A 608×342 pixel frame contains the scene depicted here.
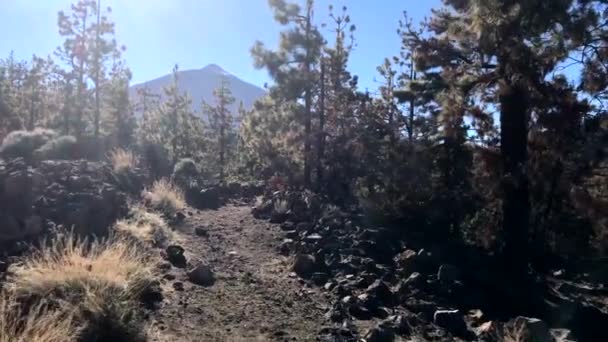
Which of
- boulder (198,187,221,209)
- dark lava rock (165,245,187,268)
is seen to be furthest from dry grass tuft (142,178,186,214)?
dark lava rock (165,245,187,268)

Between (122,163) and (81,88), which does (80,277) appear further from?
(81,88)

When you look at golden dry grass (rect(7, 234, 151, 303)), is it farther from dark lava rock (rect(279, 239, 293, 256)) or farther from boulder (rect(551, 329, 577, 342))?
dark lava rock (rect(279, 239, 293, 256))

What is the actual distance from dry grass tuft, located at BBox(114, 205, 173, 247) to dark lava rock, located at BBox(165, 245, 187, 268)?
81cm

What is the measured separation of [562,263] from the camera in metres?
15.0

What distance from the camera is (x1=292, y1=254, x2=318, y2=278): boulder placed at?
447 inches

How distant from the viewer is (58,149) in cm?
2269

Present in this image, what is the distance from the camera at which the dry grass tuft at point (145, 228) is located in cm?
1152

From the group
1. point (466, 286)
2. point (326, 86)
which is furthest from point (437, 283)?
point (326, 86)

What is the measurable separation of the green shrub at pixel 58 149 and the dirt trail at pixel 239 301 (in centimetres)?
937

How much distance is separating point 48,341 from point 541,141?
36.4ft

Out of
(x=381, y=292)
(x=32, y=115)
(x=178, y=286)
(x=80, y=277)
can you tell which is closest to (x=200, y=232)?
(x=178, y=286)

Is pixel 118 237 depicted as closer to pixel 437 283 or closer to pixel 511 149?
pixel 437 283

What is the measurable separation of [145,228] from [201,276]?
269cm

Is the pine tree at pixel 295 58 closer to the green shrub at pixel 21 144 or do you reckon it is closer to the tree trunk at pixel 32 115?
the green shrub at pixel 21 144
